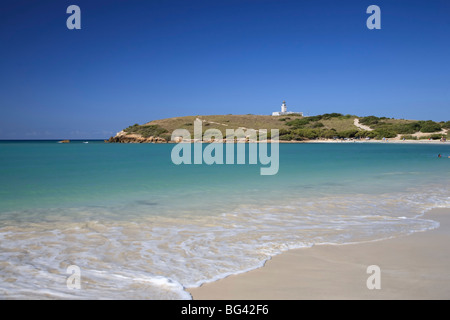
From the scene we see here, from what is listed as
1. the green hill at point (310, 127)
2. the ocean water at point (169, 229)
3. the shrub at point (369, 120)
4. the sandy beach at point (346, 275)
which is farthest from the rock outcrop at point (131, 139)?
the sandy beach at point (346, 275)

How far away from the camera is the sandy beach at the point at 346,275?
322cm

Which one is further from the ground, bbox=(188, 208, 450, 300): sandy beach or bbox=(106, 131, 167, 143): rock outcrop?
bbox=(106, 131, 167, 143): rock outcrop

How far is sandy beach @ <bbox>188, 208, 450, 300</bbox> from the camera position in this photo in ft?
10.6

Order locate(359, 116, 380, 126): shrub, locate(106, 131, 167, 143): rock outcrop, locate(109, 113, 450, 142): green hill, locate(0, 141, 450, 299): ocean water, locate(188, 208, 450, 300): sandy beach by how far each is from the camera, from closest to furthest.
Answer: locate(188, 208, 450, 300): sandy beach < locate(0, 141, 450, 299): ocean water < locate(109, 113, 450, 142): green hill < locate(106, 131, 167, 143): rock outcrop < locate(359, 116, 380, 126): shrub

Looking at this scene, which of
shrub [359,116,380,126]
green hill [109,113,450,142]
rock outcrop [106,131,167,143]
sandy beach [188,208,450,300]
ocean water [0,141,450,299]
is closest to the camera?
sandy beach [188,208,450,300]

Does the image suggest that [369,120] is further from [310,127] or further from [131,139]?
[131,139]

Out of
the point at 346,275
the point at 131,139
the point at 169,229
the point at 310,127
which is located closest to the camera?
the point at 346,275

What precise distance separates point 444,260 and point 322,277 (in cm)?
172

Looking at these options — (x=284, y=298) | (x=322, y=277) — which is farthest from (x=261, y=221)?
(x=284, y=298)

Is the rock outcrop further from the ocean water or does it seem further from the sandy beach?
the sandy beach

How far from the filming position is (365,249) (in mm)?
4625

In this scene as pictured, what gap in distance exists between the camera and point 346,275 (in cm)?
367

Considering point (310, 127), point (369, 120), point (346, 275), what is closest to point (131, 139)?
point (310, 127)

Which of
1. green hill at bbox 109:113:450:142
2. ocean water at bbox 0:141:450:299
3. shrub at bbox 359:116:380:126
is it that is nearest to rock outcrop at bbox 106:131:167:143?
green hill at bbox 109:113:450:142
